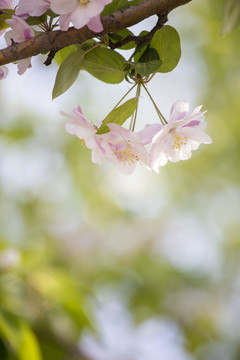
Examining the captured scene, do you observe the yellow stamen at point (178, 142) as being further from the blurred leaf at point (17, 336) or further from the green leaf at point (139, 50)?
the blurred leaf at point (17, 336)

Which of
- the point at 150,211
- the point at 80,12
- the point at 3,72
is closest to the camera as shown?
the point at 80,12

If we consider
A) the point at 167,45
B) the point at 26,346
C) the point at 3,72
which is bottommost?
the point at 26,346

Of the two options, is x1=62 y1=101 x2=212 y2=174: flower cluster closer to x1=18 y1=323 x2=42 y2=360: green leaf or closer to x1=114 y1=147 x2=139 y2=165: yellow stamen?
x1=114 y1=147 x2=139 y2=165: yellow stamen

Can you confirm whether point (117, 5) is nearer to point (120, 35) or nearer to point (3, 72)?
point (120, 35)

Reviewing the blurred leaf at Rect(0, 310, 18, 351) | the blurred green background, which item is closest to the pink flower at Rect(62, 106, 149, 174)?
the blurred leaf at Rect(0, 310, 18, 351)

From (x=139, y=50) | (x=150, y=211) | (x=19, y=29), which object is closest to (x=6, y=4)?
(x=19, y=29)

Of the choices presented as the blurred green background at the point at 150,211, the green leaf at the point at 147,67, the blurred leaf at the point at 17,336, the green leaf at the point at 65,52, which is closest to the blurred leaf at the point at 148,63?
the green leaf at the point at 147,67
